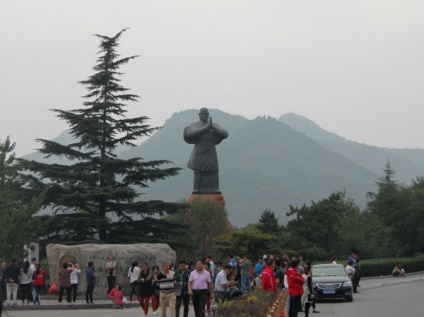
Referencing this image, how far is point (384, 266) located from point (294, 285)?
31.2 m

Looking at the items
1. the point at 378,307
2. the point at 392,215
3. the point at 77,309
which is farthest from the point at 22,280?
the point at 392,215

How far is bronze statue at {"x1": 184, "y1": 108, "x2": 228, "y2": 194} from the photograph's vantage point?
4772cm

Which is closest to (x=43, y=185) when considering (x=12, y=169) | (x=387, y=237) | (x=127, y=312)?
(x=12, y=169)

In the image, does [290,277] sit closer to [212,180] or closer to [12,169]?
[12,169]

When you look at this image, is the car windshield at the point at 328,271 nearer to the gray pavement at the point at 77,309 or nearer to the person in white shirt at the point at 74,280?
the gray pavement at the point at 77,309

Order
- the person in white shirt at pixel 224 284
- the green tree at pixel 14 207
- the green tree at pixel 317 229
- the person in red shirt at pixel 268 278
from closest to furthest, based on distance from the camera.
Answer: the person in white shirt at pixel 224 284 < the person in red shirt at pixel 268 278 < the green tree at pixel 14 207 < the green tree at pixel 317 229

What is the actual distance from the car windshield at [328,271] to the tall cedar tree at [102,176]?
12.5 m

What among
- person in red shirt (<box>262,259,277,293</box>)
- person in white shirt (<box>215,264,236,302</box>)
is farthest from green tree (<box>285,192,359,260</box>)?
person in white shirt (<box>215,264,236,302</box>)

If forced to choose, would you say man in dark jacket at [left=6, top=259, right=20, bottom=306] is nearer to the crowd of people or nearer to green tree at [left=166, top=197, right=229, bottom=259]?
the crowd of people

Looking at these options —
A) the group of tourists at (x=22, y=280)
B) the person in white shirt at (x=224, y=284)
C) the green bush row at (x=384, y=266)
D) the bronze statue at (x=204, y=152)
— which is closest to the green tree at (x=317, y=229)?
the green bush row at (x=384, y=266)

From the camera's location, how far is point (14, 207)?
34.5 m

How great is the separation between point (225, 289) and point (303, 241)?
90.1ft

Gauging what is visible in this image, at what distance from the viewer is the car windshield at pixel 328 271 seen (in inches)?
933

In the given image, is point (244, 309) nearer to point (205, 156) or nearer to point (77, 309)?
point (77, 309)
